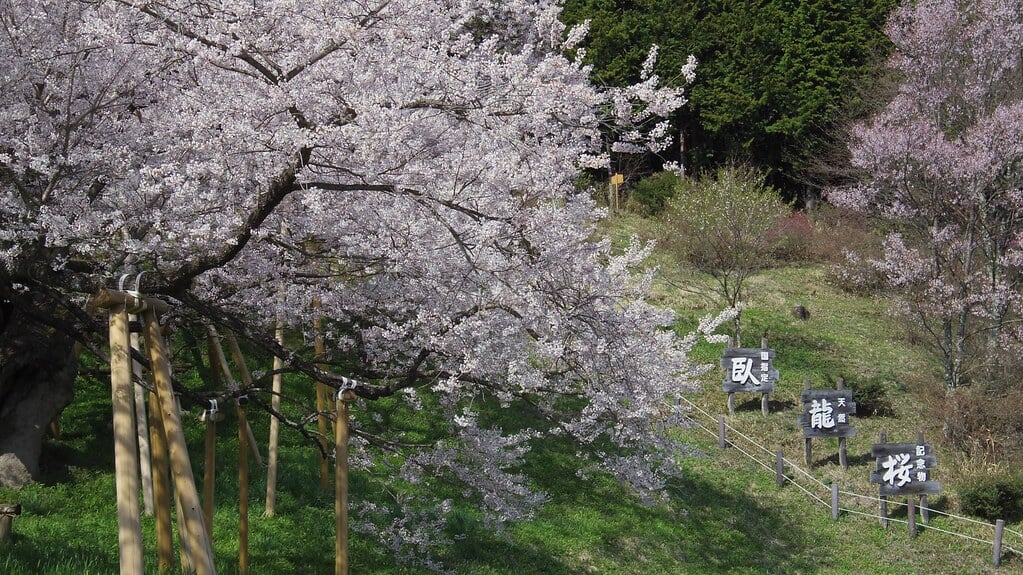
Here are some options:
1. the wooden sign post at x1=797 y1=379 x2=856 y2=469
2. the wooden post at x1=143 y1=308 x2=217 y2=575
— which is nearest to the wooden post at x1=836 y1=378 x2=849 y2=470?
the wooden sign post at x1=797 y1=379 x2=856 y2=469

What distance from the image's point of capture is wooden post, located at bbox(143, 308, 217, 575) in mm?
3861

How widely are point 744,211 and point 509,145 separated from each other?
520 inches

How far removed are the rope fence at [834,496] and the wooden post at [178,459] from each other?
9291mm

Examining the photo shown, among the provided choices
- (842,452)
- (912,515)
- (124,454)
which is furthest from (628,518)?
(124,454)

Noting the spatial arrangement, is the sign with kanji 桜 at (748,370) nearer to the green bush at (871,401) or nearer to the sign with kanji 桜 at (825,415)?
the sign with kanji 桜 at (825,415)

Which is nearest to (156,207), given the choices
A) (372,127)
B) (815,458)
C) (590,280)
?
(372,127)

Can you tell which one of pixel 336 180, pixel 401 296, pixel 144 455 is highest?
pixel 336 180

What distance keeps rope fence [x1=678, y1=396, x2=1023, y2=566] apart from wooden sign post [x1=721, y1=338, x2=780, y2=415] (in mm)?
674

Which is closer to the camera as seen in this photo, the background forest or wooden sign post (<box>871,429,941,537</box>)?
the background forest

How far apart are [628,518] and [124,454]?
790 cm

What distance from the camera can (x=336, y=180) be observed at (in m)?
6.10

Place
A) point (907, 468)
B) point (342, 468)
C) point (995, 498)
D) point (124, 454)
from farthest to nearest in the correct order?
point (995, 498) → point (907, 468) → point (342, 468) → point (124, 454)

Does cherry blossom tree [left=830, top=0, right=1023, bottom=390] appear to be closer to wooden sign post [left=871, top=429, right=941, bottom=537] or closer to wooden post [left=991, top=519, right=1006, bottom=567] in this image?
wooden sign post [left=871, top=429, right=941, bottom=537]

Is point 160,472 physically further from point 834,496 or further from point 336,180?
point 834,496
